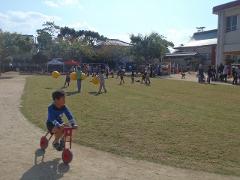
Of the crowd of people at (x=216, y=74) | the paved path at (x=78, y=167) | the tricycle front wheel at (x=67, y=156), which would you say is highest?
the crowd of people at (x=216, y=74)

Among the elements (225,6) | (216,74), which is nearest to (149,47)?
(225,6)

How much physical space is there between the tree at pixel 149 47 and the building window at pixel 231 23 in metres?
16.3

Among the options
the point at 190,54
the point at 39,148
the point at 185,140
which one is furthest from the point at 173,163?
the point at 190,54

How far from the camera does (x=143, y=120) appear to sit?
42.5 feet

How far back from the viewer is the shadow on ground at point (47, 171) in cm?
692

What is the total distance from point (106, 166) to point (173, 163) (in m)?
1.27

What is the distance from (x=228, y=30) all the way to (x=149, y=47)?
672 inches

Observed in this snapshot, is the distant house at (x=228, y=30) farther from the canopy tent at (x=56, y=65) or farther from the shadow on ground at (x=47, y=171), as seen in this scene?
the shadow on ground at (x=47, y=171)

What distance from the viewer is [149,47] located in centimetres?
5894

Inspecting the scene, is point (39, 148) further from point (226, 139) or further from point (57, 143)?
point (226, 139)

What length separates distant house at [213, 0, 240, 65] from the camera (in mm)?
41656

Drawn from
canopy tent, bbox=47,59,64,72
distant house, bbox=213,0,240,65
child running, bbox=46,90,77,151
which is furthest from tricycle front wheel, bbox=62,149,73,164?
canopy tent, bbox=47,59,64,72

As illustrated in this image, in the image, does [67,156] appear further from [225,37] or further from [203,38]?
[203,38]

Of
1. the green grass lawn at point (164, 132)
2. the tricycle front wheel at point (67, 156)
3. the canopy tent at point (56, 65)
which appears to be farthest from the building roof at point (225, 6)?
the tricycle front wheel at point (67, 156)
